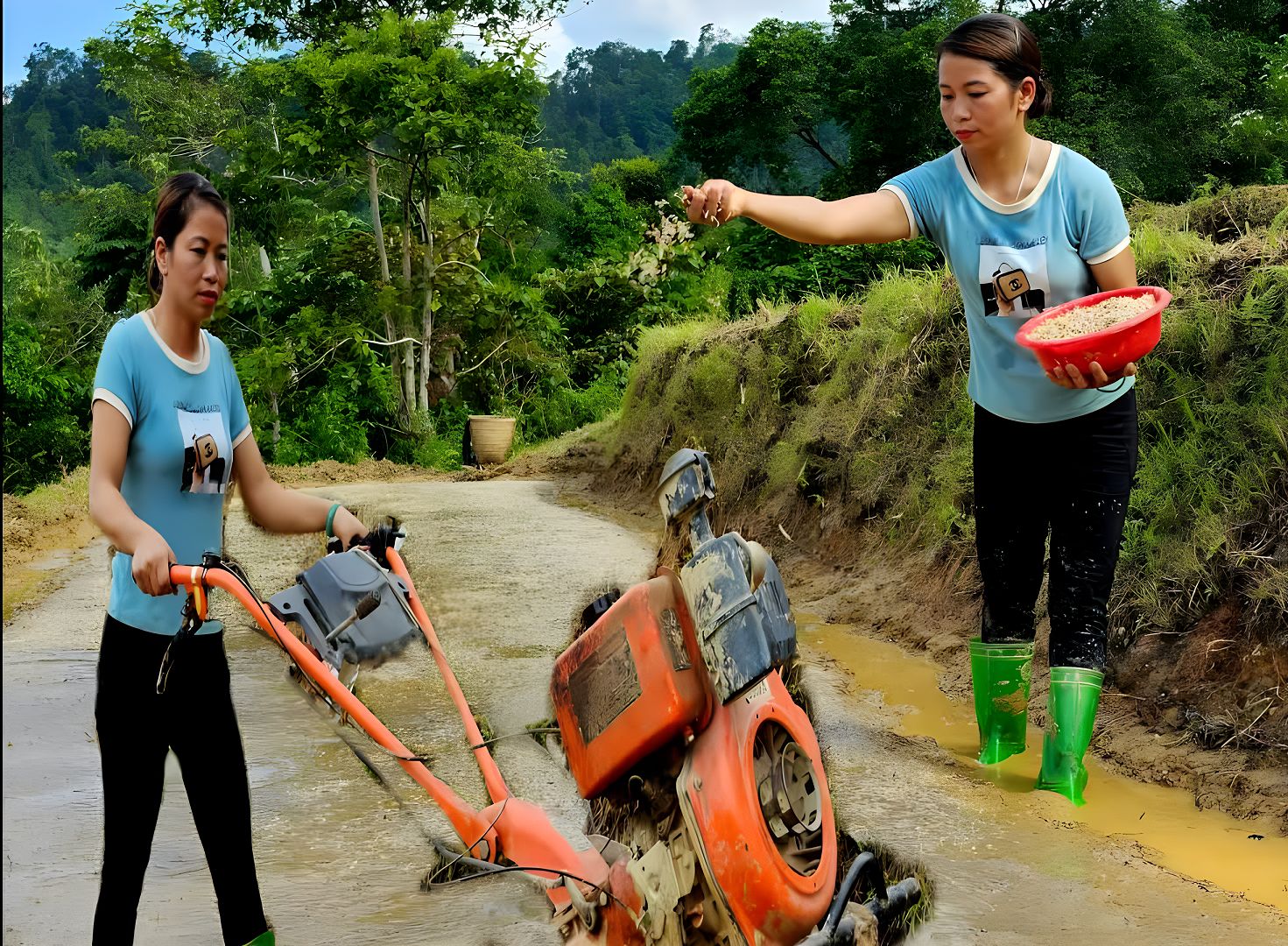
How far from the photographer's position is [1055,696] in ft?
11.0

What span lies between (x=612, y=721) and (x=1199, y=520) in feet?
11.0

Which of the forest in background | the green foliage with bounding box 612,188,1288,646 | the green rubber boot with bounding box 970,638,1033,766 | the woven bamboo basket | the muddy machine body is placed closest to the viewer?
the muddy machine body

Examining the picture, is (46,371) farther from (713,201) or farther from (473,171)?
(713,201)

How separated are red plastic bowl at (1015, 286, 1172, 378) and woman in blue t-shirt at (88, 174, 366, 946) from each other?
194 centimetres

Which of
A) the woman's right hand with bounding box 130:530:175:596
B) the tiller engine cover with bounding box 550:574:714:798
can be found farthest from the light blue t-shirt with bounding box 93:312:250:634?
the tiller engine cover with bounding box 550:574:714:798

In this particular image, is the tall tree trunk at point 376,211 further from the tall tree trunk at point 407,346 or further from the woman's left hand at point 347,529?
the woman's left hand at point 347,529

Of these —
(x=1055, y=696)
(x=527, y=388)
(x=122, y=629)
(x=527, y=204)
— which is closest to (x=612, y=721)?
(x=122, y=629)

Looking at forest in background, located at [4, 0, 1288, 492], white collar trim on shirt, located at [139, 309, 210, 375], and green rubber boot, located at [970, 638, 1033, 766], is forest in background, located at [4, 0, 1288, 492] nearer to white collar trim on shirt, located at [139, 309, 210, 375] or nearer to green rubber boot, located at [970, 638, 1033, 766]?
green rubber boot, located at [970, 638, 1033, 766]

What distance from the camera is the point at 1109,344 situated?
115 inches

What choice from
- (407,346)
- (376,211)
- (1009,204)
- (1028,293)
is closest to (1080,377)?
(1028,293)

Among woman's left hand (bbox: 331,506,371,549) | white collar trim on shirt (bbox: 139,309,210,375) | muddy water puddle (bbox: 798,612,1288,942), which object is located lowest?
muddy water puddle (bbox: 798,612,1288,942)

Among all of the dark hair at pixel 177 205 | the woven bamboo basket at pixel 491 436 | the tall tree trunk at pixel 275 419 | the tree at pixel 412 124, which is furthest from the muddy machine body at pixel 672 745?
the tall tree trunk at pixel 275 419

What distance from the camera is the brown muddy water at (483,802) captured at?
2875mm

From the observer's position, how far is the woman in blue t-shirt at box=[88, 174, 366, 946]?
2.26 m
